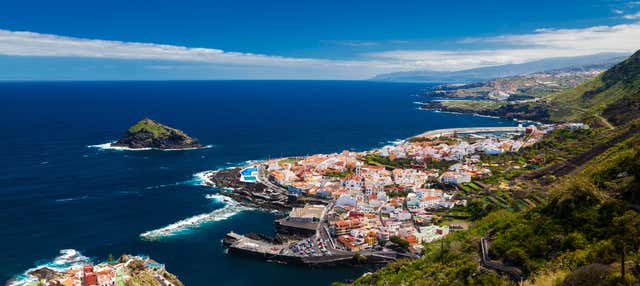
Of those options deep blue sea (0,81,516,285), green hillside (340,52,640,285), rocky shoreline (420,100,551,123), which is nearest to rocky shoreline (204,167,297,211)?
deep blue sea (0,81,516,285)

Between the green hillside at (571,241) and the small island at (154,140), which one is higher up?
the green hillside at (571,241)

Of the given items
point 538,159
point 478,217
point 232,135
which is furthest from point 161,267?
point 232,135

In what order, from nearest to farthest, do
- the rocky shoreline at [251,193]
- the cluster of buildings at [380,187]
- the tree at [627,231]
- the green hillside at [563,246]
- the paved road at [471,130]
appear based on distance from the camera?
the green hillside at [563,246] < the tree at [627,231] < the cluster of buildings at [380,187] < the rocky shoreline at [251,193] < the paved road at [471,130]

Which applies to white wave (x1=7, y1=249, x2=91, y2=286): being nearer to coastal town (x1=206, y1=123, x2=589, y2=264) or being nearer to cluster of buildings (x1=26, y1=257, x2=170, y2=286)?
cluster of buildings (x1=26, y1=257, x2=170, y2=286)

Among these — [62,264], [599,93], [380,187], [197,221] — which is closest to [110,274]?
[62,264]

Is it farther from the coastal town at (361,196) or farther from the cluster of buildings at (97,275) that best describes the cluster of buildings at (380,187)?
the cluster of buildings at (97,275)

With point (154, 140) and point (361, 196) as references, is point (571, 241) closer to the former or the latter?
point (361, 196)

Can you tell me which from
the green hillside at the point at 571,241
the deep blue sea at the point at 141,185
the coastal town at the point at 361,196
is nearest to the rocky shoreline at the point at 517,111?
the deep blue sea at the point at 141,185
